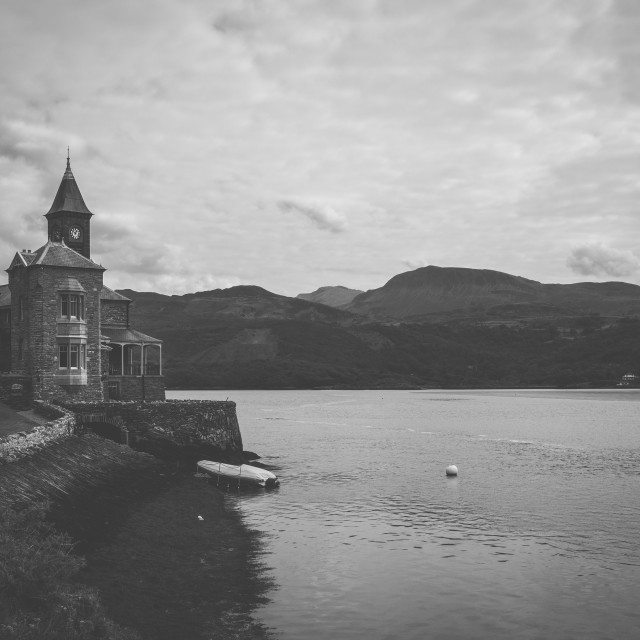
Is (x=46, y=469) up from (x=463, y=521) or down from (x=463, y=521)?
up

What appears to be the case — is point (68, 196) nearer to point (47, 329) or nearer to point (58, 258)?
point (58, 258)

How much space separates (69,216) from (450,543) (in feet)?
183

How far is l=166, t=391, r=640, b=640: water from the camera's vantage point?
73.9ft

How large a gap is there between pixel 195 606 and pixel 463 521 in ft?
65.6

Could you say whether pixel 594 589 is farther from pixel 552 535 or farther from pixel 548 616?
pixel 552 535

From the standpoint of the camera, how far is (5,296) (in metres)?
63.8

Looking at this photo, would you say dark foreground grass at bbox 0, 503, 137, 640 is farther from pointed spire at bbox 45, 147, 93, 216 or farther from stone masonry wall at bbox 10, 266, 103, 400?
pointed spire at bbox 45, 147, 93, 216

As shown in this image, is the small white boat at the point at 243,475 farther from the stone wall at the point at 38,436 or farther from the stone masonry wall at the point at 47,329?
the stone masonry wall at the point at 47,329

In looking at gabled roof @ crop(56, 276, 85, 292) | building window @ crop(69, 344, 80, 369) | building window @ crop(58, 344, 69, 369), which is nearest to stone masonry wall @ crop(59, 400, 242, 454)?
building window @ crop(58, 344, 69, 369)

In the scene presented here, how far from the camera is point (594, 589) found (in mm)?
25656

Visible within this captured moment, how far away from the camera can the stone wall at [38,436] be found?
99.4 ft

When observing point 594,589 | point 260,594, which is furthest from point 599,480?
point 260,594

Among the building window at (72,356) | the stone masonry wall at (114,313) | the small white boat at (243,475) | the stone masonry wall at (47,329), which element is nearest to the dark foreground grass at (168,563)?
the small white boat at (243,475)

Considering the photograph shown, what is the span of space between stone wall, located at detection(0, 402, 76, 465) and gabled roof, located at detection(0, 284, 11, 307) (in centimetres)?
1718
